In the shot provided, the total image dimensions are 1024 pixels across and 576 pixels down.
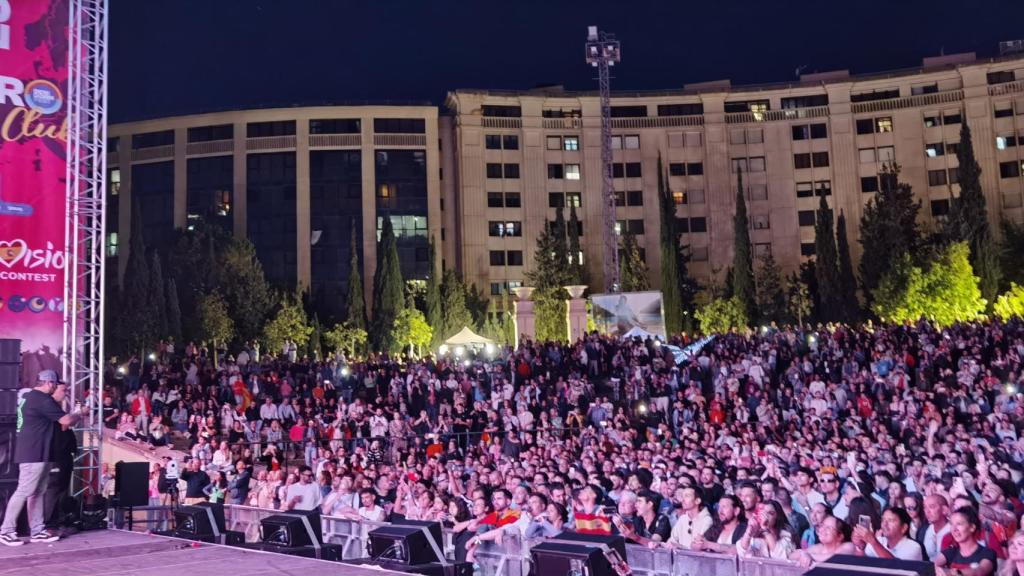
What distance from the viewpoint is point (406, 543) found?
830 centimetres

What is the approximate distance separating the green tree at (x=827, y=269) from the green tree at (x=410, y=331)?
Answer: 72.8 feet

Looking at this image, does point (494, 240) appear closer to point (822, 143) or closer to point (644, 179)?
point (644, 179)

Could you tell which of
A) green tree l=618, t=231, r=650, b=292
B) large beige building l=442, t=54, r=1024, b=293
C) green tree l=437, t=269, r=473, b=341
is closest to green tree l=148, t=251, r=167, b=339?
green tree l=437, t=269, r=473, b=341

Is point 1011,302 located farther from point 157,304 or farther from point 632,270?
point 157,304

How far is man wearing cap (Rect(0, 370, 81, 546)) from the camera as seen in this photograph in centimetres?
989

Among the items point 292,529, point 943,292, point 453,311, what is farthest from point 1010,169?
point 292,529

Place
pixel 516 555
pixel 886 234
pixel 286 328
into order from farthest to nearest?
pixel 286 328 → pixel 886 234 → pixel 516 555

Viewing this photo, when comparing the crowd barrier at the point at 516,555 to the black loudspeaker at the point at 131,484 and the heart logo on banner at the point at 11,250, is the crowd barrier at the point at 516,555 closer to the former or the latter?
the black loudspeaker at the point at 131,484

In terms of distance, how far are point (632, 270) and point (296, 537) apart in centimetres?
4994

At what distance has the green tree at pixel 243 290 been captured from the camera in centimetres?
5309

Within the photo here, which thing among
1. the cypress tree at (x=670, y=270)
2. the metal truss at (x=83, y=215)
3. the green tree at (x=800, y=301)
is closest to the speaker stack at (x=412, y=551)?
the metal truss at (x=83, y=215)

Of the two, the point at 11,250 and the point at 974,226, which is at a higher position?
the point at 974,226

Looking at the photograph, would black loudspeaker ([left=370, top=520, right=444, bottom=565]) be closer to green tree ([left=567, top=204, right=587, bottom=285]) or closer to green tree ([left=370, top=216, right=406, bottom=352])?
green tree ([left=567, top=204, right=587, bottom=285])

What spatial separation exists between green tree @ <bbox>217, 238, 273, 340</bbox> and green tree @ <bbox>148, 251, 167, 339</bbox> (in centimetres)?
597
